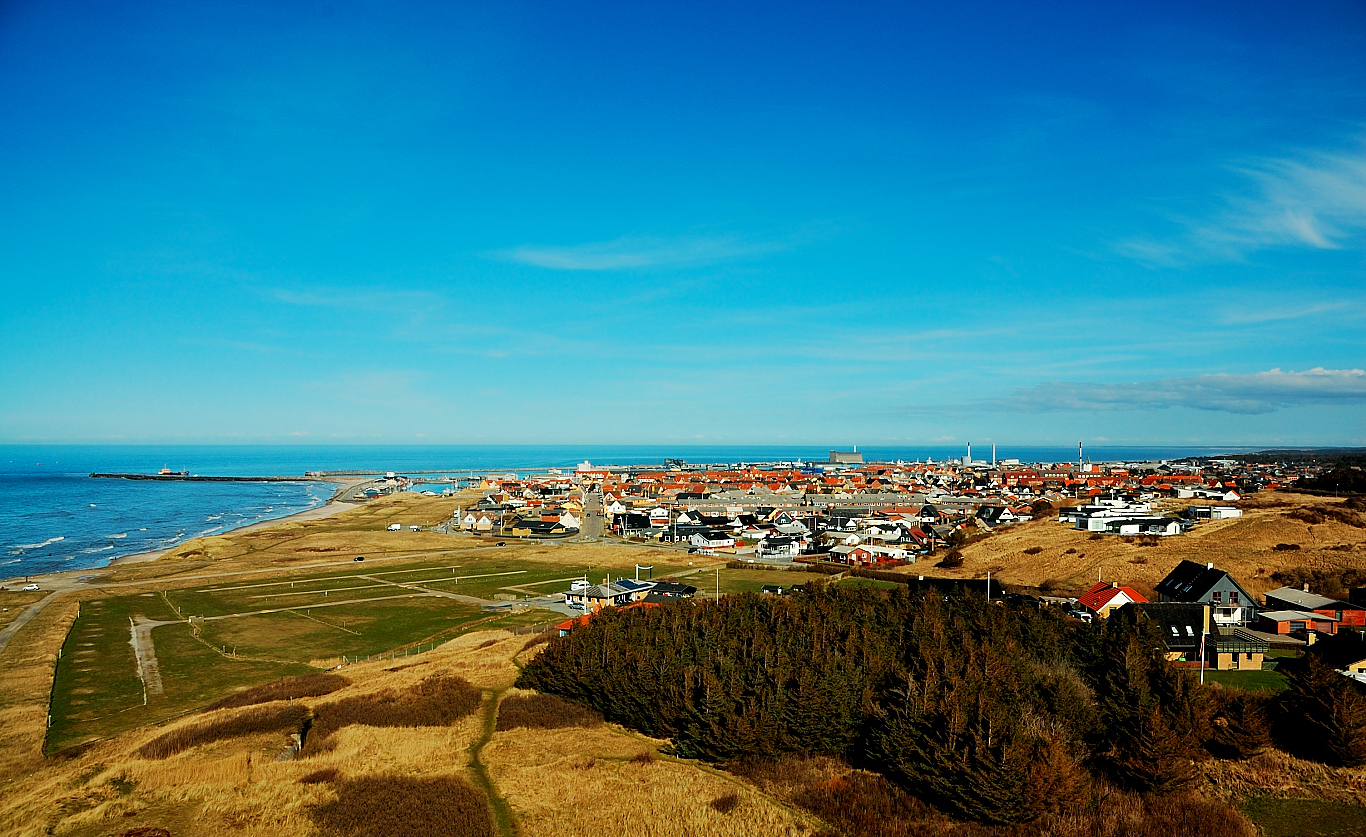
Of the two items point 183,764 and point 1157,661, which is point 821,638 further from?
point 183,764

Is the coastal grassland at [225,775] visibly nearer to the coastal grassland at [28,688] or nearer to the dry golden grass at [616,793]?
the coastal grassland at [28,688]

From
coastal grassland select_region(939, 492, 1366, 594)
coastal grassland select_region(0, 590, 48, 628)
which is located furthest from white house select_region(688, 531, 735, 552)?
coastal grassland select_region(0, 590, 48, 628)

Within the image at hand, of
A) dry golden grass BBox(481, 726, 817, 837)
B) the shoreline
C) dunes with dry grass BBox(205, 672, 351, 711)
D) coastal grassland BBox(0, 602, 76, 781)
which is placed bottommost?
the shoreline

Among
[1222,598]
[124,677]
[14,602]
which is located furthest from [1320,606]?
[14,602]

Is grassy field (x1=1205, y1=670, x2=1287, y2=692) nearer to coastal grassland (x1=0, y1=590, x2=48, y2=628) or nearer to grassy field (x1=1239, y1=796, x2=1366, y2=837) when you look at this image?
grassy field (x1=1239, y1=796, x2=1366, y2=837)

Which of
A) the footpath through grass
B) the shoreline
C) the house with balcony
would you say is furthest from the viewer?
the shoreline

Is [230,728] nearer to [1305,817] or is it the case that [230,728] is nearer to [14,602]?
[1305,817]

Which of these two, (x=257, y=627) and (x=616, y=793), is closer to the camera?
(x=616, y=793)
